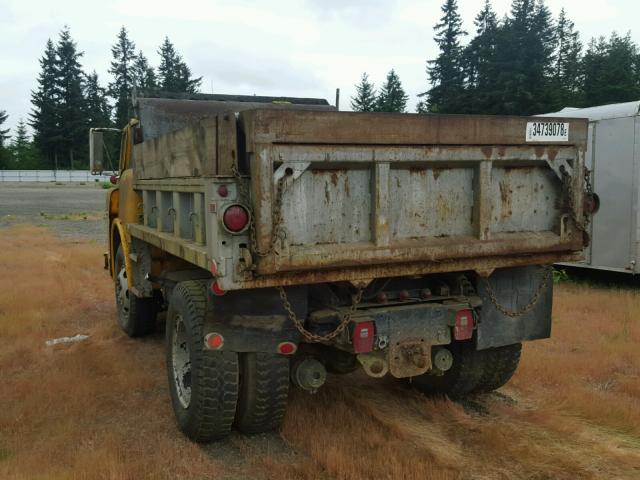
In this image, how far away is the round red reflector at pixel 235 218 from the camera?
11.2ft

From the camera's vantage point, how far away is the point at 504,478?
A: 3.75m

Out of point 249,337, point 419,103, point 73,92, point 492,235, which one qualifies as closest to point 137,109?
point 249,337

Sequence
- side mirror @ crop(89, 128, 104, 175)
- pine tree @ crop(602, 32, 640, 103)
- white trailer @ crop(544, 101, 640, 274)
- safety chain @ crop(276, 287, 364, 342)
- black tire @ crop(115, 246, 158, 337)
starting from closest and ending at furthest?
1. safety chain @ crop(276, 287, 364, 342)
2. black tire @ crop(115, 246, 158, 337)
3. side mirror @ crop(89, 128, 104, 175)
4. white trailer @ crop(544, 101, 640, 274)
5. pine tree @ crop(602, 32, 640, 103)

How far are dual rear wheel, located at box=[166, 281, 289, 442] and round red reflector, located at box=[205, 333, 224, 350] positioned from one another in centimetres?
9

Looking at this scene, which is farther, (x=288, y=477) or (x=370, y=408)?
(x=370, y=408)

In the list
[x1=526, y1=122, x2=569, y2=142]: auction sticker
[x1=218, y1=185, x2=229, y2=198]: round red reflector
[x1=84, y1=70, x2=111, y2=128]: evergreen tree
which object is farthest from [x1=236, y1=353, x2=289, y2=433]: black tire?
[x1=84, y1=70, x2=111, y2=128]: evergreen tree

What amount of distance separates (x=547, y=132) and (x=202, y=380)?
2.69m

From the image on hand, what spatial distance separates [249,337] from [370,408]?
1.39 m

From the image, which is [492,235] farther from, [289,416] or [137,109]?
[137,109]

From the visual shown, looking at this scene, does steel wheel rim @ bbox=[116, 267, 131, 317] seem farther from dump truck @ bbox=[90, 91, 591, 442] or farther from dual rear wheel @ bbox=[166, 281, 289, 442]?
dual rear wheel @ bbox=[166, 281, 289, 442]

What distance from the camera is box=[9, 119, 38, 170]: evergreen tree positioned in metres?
74.0

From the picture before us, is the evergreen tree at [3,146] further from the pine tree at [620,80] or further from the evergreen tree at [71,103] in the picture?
the pine tree at [620,80]

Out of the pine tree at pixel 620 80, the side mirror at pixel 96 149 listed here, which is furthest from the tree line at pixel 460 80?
the side mirror at pixel 96 149

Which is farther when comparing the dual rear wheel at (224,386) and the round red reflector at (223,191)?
the dual rear wheel at (224,386)
